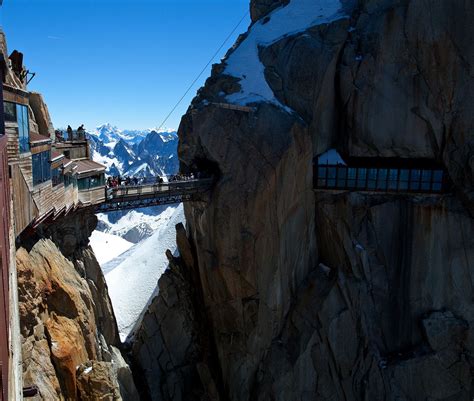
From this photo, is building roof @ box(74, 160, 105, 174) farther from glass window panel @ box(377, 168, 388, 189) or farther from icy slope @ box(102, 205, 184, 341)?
icy slope @ box(102, 205, 184, 341)

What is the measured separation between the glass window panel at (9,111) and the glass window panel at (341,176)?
83.4 feet

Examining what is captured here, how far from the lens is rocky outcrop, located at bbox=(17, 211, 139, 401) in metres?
16.7

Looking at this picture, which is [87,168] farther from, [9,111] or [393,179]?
[393,179]

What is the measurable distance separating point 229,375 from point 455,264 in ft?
66.7

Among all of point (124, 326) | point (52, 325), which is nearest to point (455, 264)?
point (52, 325)

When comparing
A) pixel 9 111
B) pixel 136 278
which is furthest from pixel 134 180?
pixel 136 278

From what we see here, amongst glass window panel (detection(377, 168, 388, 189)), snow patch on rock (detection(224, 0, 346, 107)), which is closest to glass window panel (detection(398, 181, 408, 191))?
glass window panel (detection(377, 168, 388, 189))

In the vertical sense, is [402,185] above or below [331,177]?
below

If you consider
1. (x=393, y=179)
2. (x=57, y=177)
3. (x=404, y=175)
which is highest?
(x=57, y=177)

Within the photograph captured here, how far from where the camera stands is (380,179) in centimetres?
3466

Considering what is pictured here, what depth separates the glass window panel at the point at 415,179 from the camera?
34062 millimetres

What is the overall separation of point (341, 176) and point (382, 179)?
128 inches

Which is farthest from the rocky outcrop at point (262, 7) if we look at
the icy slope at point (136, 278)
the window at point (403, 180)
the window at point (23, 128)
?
the icy slope at point (136, 278)

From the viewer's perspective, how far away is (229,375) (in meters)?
35.6
